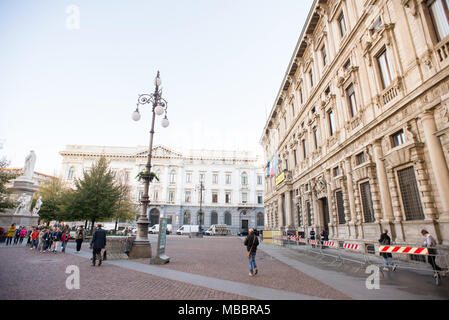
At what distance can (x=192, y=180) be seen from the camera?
188 feet

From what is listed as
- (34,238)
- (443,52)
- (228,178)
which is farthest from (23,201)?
(228,178)

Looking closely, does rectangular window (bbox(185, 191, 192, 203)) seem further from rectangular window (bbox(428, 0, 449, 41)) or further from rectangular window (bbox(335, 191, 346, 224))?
rectangular window (bbox(428, 0, 449, 41))

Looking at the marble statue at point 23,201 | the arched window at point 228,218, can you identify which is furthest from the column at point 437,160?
the arched window at point 228,218

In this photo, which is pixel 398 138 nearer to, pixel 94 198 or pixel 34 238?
pixel 34 238

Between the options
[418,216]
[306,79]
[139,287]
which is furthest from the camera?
[306,79]

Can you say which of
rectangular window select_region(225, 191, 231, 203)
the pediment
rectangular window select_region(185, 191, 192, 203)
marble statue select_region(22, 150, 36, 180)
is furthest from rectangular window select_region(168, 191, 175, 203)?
marble statue select_region(22, 150, 36, 180)

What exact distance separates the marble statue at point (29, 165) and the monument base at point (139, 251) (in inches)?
613

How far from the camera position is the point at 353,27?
1369 cm

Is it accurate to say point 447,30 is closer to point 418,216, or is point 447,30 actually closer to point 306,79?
point 418,216

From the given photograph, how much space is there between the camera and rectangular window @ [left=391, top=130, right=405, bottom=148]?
10.4 metres

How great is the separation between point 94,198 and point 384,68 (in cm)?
2429

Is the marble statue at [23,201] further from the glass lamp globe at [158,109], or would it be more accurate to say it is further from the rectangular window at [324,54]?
the rectangular window at [324,54]
